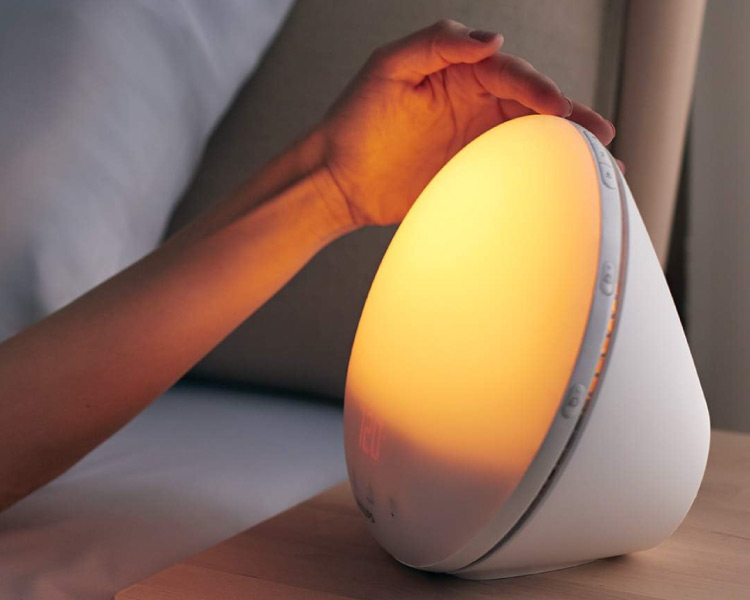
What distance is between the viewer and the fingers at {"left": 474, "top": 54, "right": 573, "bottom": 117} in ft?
1.76

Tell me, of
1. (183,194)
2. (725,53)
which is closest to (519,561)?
(183,194)

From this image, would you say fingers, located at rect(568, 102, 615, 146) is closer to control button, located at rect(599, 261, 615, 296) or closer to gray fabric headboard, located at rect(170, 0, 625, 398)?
control button, located at rect(599, 261, 615, 296)

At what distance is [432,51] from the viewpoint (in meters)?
0.58

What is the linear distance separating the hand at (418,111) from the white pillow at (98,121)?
0.37m

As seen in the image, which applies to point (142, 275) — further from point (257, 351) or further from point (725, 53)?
point (725, 53)

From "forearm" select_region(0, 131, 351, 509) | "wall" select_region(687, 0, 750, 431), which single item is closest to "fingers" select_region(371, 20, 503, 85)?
"forearm" select_region(0, 131, 351, 509)

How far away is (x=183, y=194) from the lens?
107 cm

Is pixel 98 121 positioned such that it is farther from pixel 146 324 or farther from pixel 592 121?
pixel 592 121

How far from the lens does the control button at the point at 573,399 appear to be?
1.33 ft

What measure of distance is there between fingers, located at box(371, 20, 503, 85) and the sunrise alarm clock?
0.08 metres

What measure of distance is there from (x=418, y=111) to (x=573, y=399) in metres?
0.30

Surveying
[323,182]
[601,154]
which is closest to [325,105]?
[323,182]

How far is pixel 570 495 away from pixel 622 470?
30mm

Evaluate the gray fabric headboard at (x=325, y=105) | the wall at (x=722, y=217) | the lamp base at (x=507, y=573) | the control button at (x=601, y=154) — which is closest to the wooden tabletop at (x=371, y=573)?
the lamp base at (x=507, y=573)
